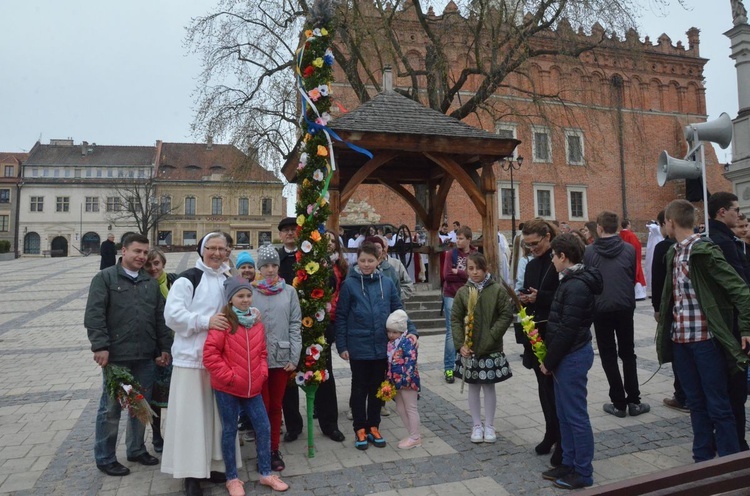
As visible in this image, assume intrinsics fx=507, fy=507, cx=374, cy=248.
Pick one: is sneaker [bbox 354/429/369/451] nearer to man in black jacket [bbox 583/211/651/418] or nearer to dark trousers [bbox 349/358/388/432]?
dark trousers [bbox 349/358/388/432]

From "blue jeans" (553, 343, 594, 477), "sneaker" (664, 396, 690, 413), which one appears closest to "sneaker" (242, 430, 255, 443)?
"blue jeans" (553, 343, 594, 477)

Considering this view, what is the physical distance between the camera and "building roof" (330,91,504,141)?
28.5 ft

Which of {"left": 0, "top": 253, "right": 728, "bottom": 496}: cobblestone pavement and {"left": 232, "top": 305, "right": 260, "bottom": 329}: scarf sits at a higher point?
{"left": 232, "top": 305, "right": 260, "bottom": 329}: scarf

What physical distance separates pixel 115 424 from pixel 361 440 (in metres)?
2.07

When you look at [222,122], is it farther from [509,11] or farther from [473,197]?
[473,197]

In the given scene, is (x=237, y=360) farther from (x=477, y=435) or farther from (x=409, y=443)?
(x=477, y=435)

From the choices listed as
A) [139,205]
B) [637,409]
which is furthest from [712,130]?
[139,205]

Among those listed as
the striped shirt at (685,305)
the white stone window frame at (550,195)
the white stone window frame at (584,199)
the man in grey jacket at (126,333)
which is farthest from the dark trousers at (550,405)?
the white stone window frame at (584,199)

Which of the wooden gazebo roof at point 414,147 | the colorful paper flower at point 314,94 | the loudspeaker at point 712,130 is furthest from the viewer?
the wooden gazebo roof at point 414,147

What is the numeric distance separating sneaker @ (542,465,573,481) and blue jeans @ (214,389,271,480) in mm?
2121

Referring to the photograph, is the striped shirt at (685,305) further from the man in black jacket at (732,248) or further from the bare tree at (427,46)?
the bare tree at (427,46)

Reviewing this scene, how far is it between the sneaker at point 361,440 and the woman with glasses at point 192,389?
114 centimetres

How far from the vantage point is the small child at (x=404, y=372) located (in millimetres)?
4562

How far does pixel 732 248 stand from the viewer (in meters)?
4.02
